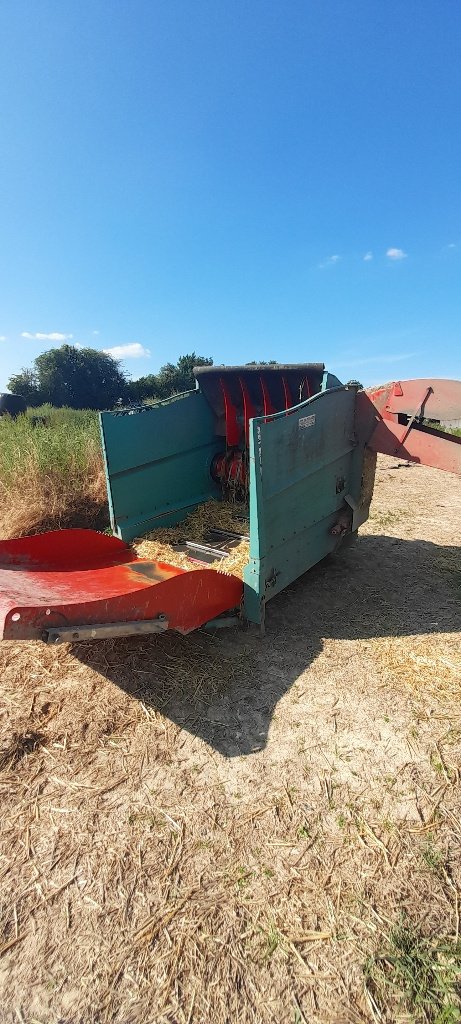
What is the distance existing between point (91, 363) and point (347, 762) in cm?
4814

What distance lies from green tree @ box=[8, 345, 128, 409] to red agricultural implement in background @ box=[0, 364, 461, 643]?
40.1 m

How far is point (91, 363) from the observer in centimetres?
4550

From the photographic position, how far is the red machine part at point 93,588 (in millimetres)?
2281

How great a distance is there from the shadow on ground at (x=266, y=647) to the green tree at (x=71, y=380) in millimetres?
41616

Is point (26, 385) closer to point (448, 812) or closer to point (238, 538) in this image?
point (238, 538)

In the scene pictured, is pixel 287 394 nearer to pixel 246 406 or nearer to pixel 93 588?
pixel 246 406

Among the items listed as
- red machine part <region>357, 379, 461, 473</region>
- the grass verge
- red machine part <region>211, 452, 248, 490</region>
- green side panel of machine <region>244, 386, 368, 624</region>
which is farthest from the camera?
red machine part <region>211, 452, 248, 490</region>

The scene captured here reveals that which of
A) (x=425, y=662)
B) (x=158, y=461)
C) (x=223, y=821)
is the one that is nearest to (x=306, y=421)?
(x=158, y=461)

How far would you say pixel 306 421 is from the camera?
351cm

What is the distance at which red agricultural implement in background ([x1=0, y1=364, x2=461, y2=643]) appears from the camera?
2.71 metres

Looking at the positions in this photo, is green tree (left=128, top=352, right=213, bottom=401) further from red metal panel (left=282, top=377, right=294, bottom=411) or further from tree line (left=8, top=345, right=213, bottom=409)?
red metal panel (left=282, top=377, right=294, bottom=411)

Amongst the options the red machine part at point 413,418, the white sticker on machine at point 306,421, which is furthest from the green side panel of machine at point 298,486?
the red machine part at point 413,418

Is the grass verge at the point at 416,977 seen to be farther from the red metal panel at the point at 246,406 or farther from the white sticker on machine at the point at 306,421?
the red metal panel at the point at 246,406

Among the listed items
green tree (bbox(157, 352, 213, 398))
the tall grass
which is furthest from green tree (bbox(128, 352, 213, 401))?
the tall grass
